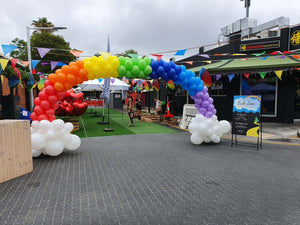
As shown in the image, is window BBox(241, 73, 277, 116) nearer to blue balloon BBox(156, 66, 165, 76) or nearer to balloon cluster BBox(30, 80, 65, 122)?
blue balloon BBox(156, 66, 165, 76)

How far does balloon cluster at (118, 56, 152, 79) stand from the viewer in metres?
7.01

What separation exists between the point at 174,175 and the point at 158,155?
70.6 inches

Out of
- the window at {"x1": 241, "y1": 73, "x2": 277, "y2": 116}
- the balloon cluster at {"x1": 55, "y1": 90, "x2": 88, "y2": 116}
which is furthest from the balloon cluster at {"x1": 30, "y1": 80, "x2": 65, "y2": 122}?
the window at {"x1": 241, "y1": 73, "x2": 277, "y2": 116}

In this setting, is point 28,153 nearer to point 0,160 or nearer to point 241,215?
point 0,160

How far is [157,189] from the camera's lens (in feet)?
13.9

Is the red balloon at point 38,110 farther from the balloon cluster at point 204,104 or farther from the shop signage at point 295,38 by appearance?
the shop signage at point 295,38

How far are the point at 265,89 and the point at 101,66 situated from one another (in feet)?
38.2

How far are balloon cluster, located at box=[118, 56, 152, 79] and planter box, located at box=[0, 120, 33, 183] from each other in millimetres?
3270

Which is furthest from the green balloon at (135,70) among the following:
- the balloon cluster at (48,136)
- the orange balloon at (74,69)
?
the balloon cluster at (48,136)

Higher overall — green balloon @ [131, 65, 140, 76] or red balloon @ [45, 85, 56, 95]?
green balloon @ [131, 65, 140, 76]

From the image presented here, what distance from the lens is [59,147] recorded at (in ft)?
20.6

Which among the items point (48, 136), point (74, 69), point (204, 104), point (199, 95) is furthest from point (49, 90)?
point (204, 104)

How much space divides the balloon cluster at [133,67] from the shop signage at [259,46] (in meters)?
10.1

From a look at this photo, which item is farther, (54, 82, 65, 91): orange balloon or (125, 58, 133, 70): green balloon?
(125, 58, 133, 70): green balloon
